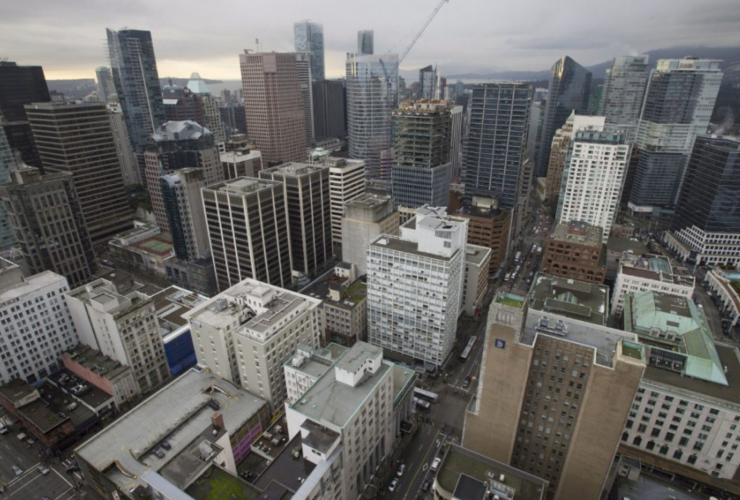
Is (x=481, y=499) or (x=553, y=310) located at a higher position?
(x=553, y=310)

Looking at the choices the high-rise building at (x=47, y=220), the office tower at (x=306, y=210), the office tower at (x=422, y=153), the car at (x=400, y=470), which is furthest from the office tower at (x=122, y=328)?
the office tower at (x=422, y=153)

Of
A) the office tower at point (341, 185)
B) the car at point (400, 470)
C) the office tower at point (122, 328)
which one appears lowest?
the car at point (400, 470)

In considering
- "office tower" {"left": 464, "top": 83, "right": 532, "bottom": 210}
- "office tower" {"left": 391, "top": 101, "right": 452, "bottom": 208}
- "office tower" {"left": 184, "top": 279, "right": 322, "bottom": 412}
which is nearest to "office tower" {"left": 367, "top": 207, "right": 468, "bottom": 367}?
"office tower" {"left": 184, "top": 279, "right": 322, "bottom": 412}

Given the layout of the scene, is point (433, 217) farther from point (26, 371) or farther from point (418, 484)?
point (26, 371)

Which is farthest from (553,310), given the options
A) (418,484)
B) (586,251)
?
(586,251)

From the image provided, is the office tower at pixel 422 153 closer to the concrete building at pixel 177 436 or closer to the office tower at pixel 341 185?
the office tower at pixel 341 185

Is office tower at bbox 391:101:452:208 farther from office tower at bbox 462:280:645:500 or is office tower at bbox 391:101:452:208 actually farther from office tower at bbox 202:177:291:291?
office tower at bbox 462:280:645:500
